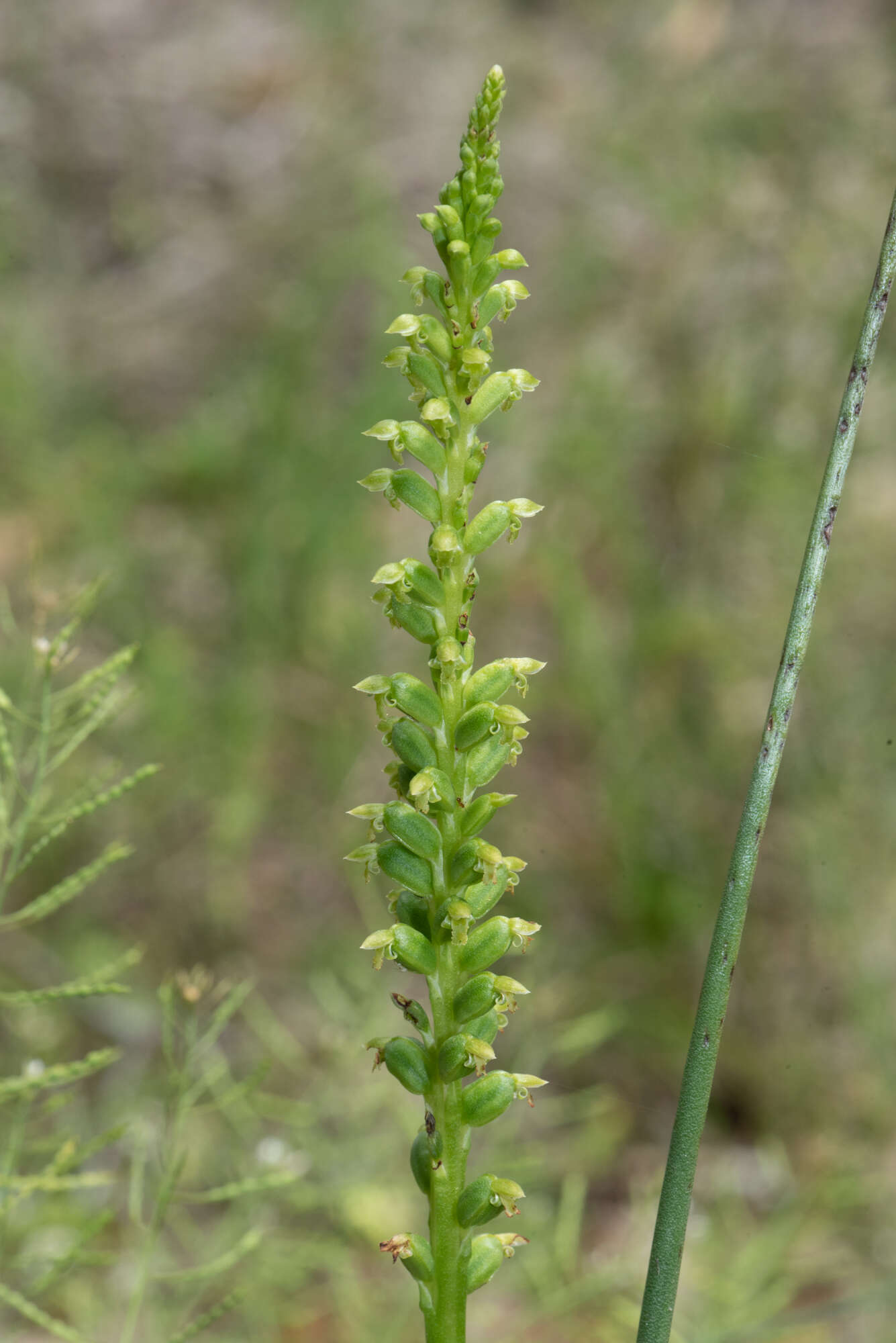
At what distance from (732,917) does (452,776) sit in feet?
0.86

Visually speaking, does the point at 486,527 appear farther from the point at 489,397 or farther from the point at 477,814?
the point at 477,814

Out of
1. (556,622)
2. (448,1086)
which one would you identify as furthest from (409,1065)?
(556,622)

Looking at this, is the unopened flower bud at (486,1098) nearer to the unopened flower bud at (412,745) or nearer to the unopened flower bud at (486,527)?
the unopened flower bud at (412,745)

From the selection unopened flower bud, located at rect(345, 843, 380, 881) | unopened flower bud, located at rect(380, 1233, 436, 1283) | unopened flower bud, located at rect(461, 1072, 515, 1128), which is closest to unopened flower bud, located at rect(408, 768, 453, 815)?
unopened flower bud, located at rect(345, 843, 380, 881)

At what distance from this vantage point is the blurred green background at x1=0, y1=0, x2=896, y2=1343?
325cm

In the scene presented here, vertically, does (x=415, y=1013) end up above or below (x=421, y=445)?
below

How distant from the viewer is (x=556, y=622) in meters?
4.98

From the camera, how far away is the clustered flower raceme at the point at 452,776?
856mm

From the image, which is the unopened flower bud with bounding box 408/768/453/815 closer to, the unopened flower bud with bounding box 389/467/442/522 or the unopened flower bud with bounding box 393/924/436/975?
the unopened flower bud with bounding box 393/924/436/975

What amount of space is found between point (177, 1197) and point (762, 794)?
3.60ft

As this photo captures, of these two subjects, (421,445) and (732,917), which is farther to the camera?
(421,445)

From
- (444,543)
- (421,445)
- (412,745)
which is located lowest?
(412,745)

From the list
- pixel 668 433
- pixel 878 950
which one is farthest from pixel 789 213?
pixel 878 950

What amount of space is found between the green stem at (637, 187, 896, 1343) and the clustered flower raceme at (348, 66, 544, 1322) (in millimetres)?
169
